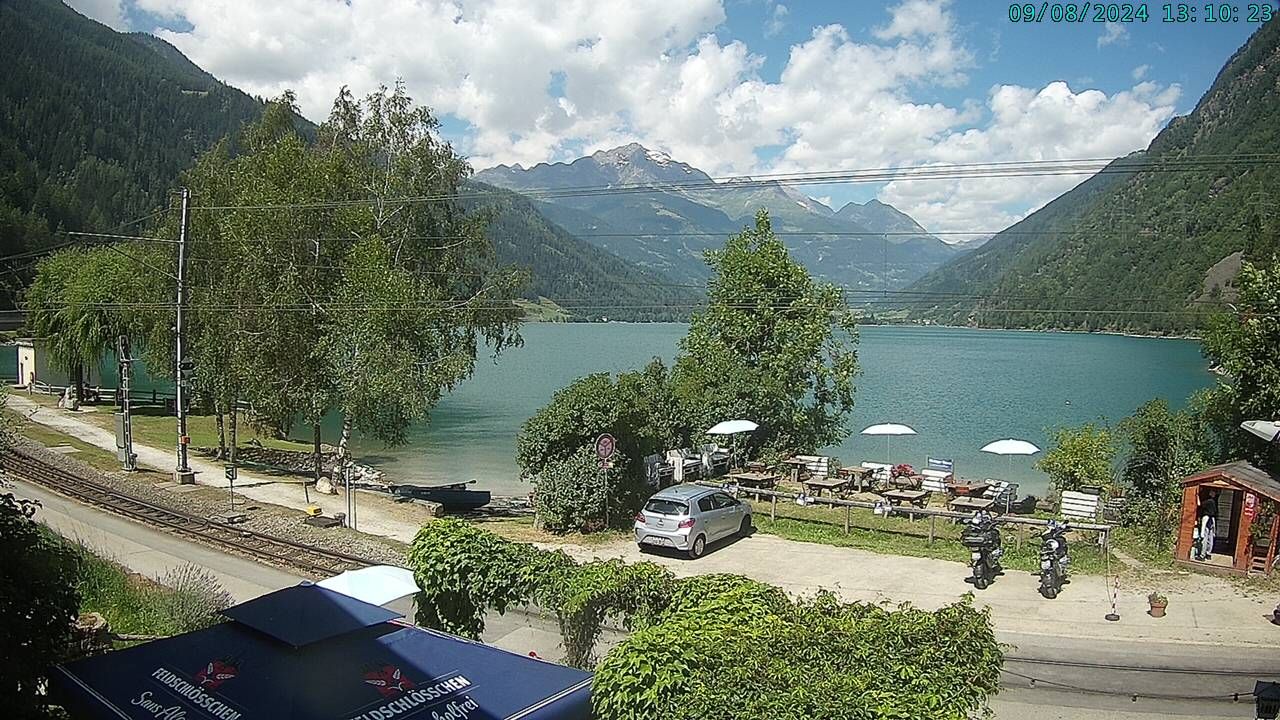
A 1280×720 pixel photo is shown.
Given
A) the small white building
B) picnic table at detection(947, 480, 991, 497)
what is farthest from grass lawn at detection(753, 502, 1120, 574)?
the small white building

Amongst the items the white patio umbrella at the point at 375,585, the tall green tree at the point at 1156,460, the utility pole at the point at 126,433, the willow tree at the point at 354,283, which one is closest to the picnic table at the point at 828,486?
the tall green tree at the point at 1156,460

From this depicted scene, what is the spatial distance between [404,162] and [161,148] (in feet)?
543

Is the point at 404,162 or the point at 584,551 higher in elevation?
the point at 404,162

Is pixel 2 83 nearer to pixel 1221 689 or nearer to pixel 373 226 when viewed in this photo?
pixel 373 226

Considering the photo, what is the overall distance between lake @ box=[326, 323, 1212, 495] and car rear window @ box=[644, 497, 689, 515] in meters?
15.1

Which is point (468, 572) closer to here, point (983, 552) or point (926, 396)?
point (983, 552)

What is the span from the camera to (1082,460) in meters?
23.5

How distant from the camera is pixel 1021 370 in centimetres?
9719

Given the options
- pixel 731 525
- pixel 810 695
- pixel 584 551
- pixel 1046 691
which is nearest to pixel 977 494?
pixel 731 525

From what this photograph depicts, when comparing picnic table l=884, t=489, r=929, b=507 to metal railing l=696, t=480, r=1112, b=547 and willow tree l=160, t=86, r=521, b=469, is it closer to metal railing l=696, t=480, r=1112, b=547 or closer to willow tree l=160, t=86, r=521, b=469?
metal railing l=696, t=480, r=1112, b=547

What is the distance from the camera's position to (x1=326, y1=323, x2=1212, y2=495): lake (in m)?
42.5

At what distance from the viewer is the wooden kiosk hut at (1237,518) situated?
1673 cm

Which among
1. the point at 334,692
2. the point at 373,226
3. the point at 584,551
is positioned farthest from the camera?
the point at 373,226

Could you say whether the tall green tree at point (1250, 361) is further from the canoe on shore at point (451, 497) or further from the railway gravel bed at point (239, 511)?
the canoe on shore at point (451, 497)
